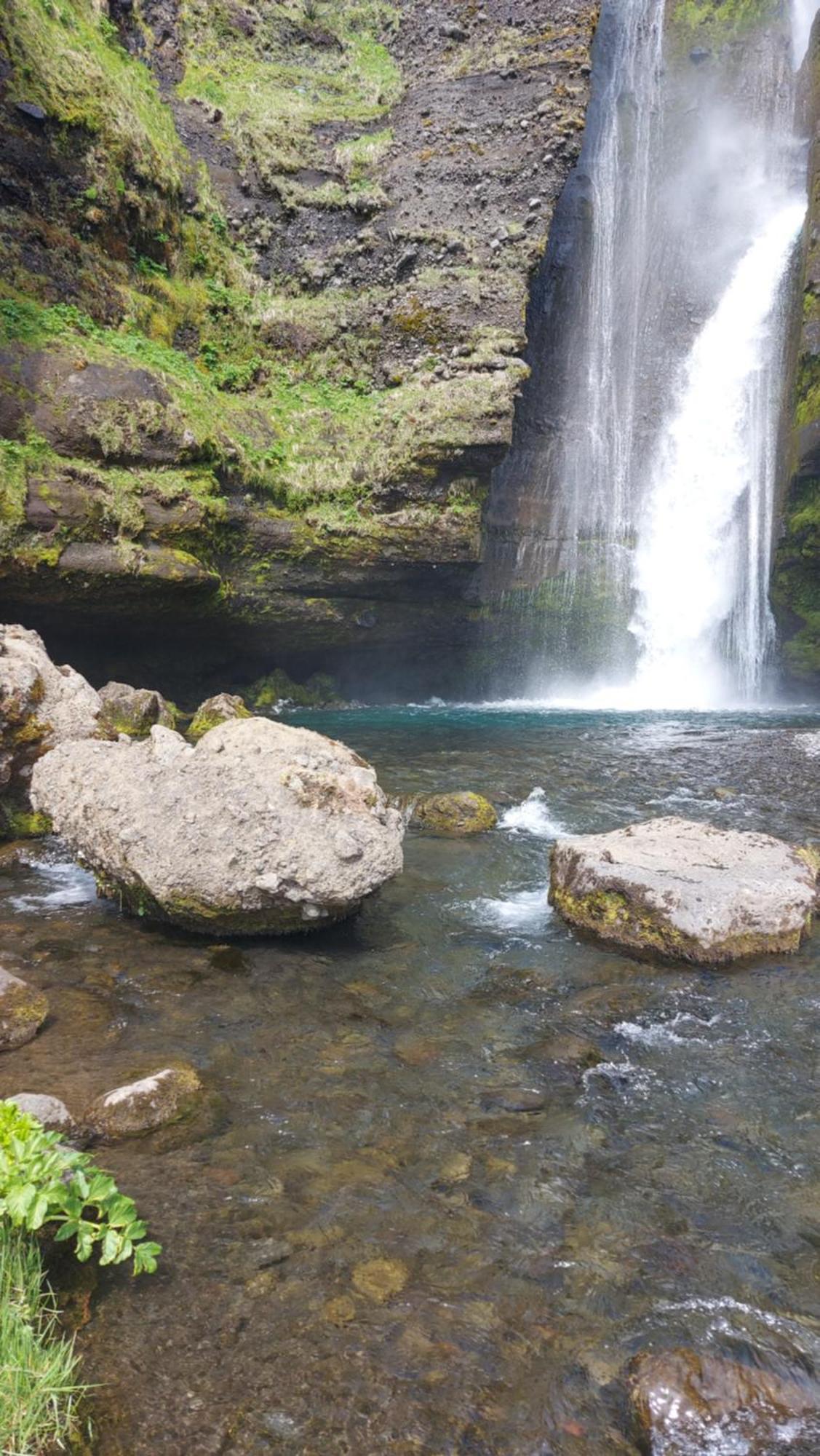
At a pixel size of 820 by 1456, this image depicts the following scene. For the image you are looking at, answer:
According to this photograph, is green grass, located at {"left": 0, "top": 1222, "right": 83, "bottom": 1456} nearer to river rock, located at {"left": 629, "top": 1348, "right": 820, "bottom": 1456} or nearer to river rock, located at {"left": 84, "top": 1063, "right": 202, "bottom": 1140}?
river rock, located at {"left": 84, "top": 1063, "right": 202, "bottom": 1140}

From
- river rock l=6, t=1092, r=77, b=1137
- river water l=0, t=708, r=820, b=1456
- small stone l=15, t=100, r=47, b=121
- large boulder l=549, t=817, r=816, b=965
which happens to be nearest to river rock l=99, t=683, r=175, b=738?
river water l=0, t=708, r=820, b=1456

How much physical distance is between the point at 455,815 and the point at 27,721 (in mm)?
4052

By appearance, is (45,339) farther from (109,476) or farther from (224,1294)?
(224,1294)

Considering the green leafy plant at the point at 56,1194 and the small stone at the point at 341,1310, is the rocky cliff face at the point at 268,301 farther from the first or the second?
the small stone at the point at 341,1310

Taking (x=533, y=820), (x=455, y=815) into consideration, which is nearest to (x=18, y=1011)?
(x=455, y=815)

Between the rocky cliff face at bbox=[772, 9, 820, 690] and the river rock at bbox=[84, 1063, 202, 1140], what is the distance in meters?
17.9

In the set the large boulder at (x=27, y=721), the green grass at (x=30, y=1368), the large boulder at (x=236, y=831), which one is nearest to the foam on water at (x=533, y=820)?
the large boulder at (x=236, y=831)

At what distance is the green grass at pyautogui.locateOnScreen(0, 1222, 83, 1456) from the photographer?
5.47 ft

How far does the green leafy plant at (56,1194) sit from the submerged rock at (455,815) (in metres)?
5.43

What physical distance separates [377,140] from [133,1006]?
2202 centimetres

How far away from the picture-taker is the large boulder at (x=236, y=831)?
15.6 ft

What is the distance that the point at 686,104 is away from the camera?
2430 cm

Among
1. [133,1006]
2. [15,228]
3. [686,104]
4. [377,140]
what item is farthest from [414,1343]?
[686,104]

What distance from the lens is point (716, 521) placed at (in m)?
20.4
